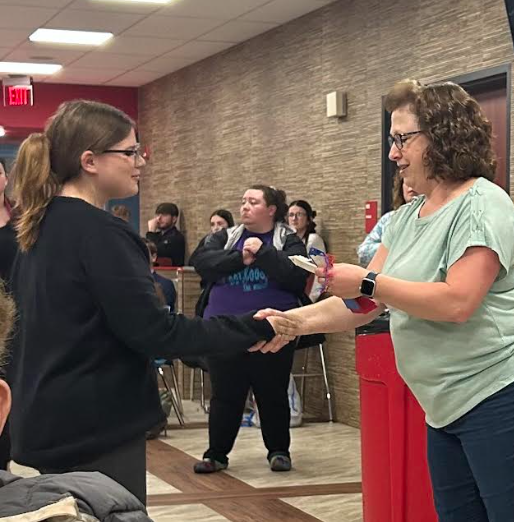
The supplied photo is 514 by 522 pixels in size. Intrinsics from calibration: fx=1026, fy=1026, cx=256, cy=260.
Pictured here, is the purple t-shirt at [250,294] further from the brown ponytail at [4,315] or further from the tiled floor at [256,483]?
the brown ponytail at [4,315]

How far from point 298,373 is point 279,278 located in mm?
2420

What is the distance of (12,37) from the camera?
9.20m

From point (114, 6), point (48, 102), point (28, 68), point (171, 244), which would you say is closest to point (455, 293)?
point (114, 6)

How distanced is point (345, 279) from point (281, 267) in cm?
310

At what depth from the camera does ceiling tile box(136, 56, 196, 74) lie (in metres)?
10.4

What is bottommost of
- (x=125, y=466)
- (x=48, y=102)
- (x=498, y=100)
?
(x=125, y=466)

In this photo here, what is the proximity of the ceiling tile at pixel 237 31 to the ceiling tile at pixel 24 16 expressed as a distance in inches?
57.1

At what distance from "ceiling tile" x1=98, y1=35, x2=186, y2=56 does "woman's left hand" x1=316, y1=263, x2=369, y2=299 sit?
275 inches

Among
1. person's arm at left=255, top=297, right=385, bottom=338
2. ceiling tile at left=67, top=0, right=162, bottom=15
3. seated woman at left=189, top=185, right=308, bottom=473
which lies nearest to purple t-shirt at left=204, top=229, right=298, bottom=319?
seated woman at left=189, top=185, right=308, bottom=473

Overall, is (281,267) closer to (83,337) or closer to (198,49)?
(83,337)

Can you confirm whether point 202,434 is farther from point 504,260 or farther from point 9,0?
point 504,260

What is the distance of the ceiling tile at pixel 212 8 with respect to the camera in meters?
7.83

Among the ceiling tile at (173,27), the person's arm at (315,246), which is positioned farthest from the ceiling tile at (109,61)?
the person's arm at (315,246)

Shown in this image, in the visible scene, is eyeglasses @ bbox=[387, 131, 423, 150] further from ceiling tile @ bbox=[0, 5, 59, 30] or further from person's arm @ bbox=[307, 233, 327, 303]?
ceiling tile @ bbox=[0, 5, 59, 30]
